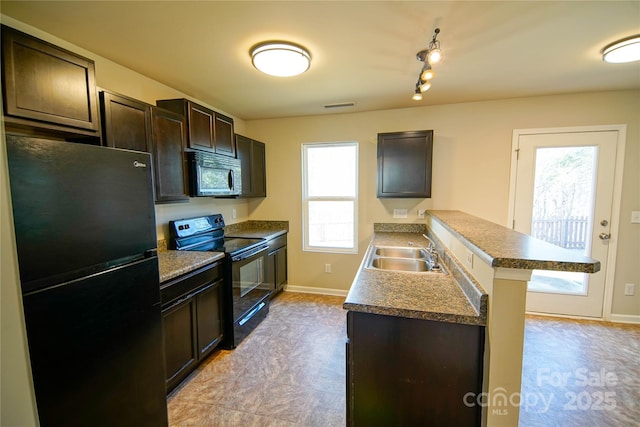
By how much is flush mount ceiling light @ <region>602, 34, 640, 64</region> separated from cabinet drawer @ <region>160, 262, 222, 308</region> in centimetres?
345

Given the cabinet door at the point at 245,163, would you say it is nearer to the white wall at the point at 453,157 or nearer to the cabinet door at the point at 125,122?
the white wall at the point at 453,157

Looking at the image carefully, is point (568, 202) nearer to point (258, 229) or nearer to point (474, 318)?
point (474, 318)

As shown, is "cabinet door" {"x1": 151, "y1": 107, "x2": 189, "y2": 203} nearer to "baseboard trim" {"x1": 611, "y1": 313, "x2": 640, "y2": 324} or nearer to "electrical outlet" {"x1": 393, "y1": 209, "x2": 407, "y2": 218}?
"electrical outlet" {"x1": 393, "y1": 209, "x2": 407, "y2": 218}

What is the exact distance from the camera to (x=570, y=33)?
5.70ft

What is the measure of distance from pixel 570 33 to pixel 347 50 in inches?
58.0

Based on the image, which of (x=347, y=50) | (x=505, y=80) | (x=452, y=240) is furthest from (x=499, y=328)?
(x=505, y=80)

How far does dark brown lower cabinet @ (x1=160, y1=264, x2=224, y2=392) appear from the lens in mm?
1829

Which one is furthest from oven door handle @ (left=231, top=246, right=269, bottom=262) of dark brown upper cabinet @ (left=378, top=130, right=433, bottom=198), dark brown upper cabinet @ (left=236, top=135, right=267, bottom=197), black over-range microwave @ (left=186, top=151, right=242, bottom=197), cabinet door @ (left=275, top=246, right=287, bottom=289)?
dark brown upper cabinet @ (left=378, top=130, right=433, bottom=198)

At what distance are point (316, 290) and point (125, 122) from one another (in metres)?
2.95

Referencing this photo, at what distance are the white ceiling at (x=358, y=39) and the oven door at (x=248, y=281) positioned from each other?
1.71 metres

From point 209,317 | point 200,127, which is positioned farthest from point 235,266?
point 200,127

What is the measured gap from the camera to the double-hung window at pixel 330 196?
363cm

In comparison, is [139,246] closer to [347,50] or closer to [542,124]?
[347,50]

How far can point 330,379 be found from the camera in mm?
2088
